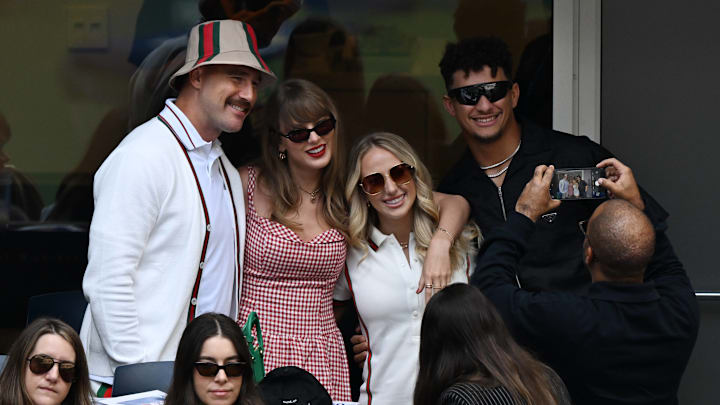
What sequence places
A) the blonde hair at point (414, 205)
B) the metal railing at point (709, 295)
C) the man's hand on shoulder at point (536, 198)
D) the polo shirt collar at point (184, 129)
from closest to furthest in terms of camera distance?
1. the man's hand on shoulder at point (536, 198)
2. the polo shirt collar at point (184, 129)
3. the blonde hair at point (414, 205)
4. the metal railing at point (709, 295)

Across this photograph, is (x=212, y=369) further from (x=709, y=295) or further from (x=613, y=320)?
(x=709, y=295)

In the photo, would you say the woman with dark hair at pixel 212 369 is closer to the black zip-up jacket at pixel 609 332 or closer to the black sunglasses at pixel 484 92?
the black zip-up jacket at pixel 609 332

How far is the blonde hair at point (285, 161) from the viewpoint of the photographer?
155 inches

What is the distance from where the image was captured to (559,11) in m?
4.94

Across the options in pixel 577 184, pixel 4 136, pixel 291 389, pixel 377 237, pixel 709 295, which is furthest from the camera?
pixel 4 136

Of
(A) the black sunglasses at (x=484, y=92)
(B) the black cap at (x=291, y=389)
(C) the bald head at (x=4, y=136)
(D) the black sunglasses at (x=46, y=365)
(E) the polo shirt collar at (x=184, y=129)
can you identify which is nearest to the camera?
(D) the black sunglasses at (x=46, y=365)

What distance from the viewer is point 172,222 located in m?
3.64

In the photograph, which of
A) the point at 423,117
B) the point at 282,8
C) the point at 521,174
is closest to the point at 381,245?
the point at 521,174

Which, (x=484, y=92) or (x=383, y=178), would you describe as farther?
(x=484, y=92)

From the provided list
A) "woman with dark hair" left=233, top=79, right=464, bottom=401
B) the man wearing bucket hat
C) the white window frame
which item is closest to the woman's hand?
"woman with dark hair" left=233, top=79, right=464, bottom=401

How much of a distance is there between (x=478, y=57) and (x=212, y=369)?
5.94 feet

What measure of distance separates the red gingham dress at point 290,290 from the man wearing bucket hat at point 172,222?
8cm

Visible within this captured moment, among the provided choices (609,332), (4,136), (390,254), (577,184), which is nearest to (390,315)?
(390,254)

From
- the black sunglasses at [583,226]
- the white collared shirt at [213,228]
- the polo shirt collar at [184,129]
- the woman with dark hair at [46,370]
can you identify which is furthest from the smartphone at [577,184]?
the woman with dark hair at [46,370]
